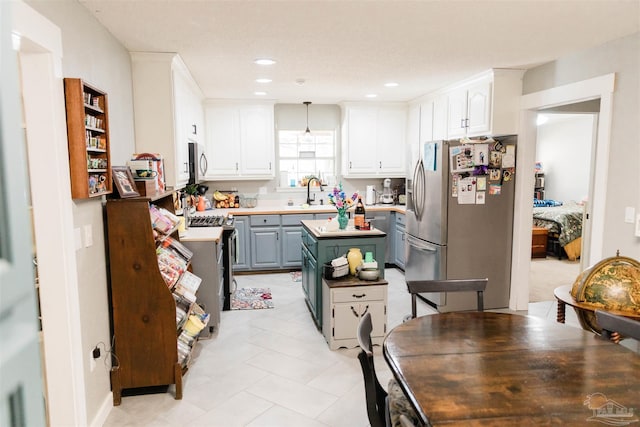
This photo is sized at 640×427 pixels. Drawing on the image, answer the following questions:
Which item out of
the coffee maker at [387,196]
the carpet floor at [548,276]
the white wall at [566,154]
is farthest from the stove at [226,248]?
the white wall at [566,154]

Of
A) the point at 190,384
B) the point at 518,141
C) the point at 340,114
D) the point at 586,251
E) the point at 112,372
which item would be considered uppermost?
the point at 340,114

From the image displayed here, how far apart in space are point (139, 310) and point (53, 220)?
0.92 meters

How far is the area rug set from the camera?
4512 millimetres

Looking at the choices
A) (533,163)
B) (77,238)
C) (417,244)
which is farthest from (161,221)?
(533,163)

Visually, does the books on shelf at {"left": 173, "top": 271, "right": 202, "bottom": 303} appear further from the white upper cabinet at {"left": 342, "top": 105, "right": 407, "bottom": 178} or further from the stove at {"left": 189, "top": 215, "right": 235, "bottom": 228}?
the white upper cabinet at {"left": 342, "top": 105, "right": 407, "bottom": 178}

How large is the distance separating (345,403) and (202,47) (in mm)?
2780

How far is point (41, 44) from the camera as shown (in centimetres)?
184

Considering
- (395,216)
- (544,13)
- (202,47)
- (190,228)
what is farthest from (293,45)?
(395,216)

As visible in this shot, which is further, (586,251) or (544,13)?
(586,251)

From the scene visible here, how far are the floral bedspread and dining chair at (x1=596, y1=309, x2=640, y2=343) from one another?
5.31 m

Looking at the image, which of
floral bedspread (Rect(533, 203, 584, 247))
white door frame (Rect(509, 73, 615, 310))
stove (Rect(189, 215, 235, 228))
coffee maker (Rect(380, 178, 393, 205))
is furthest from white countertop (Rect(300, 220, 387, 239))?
floral bedspread (Rect(533, 203, 584, 247))

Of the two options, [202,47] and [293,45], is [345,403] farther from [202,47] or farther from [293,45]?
[202,47]

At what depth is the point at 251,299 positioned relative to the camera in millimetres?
4746

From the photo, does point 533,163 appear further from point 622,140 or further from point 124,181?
point 124,181
